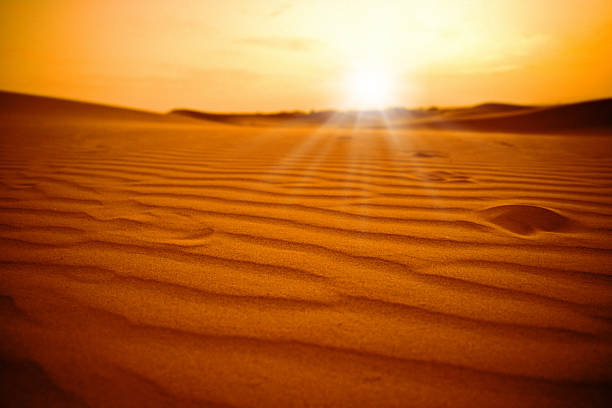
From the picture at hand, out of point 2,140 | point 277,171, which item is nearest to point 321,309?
point 277,171

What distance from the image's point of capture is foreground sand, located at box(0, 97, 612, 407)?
73 cm

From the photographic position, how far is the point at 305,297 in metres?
1.01

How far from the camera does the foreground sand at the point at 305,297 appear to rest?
0.73 m

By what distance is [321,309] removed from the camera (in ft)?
3.15

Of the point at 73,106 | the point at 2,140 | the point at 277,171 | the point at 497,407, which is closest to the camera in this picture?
the point at 497,407

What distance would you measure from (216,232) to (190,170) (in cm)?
149

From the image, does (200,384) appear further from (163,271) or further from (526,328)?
(526,328)

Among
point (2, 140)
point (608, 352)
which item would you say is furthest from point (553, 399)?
point (2, 140)

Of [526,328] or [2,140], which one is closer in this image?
[526,328]

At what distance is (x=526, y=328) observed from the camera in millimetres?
885

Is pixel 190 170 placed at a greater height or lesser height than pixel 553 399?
greater

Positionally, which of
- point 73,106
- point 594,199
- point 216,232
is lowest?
point 216,232

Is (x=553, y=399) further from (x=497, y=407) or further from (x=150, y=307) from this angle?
(x=150, y=307)

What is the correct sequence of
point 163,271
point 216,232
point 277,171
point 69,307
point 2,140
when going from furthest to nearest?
1. point 2,140
2. point 277,171
3. point 216,232
4. point 163,271
5. point 69,307
